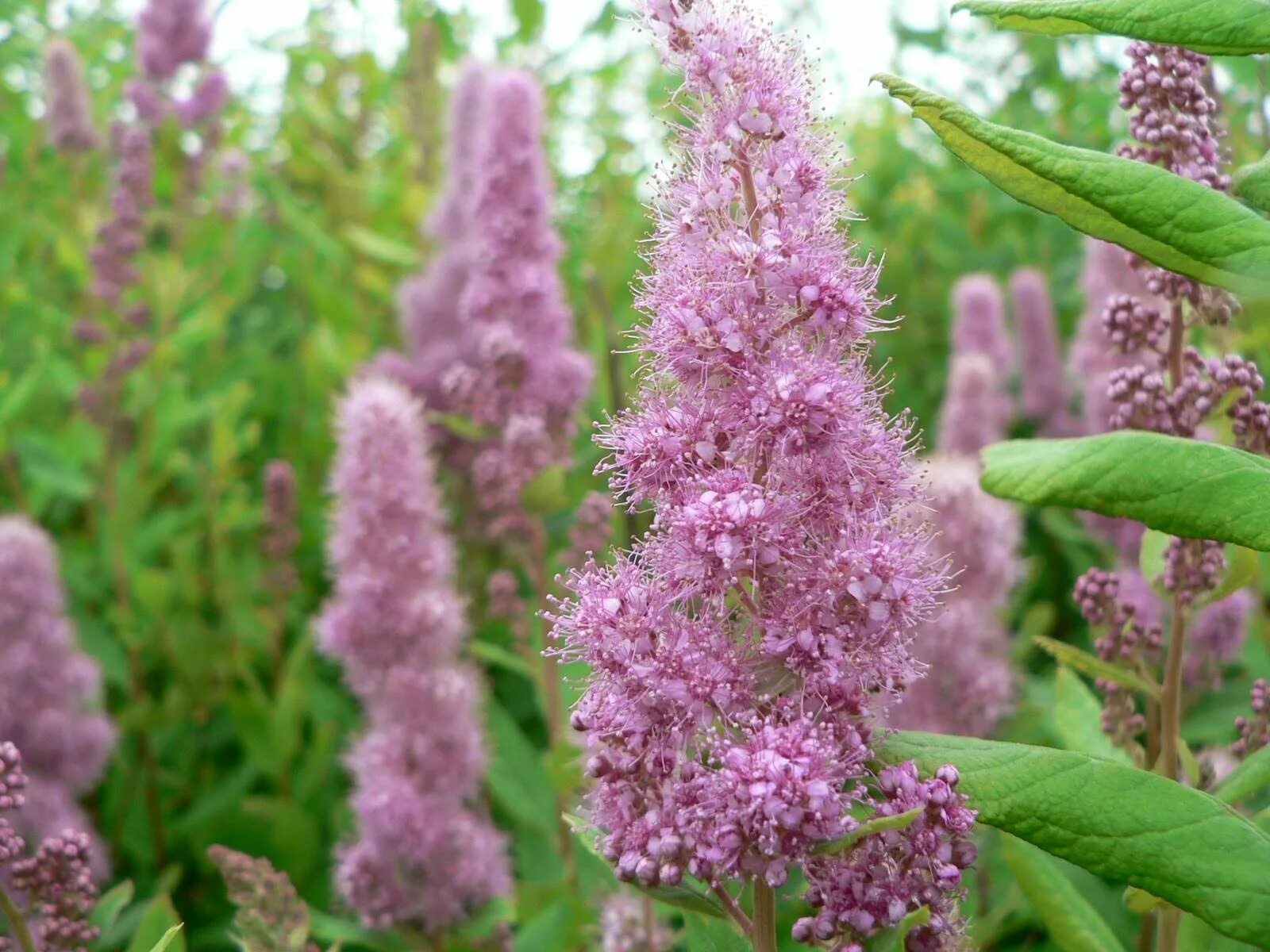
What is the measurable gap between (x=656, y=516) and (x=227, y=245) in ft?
9.44

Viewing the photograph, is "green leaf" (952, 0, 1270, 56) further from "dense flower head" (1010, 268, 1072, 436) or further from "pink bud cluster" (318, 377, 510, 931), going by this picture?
"dense flower head" (1010, 268, 1072, 436)

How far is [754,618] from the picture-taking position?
1082 mm

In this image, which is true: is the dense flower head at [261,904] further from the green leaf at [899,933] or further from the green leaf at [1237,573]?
the green leaf at [1237,573]

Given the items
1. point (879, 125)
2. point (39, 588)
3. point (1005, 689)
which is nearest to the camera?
point (1005, 689)

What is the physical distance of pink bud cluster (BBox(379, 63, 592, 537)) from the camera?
238 centimetres

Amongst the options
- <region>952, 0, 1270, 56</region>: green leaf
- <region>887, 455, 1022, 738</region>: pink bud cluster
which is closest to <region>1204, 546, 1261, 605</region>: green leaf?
<region>952, 0, 1270, 56</region>: green leaf

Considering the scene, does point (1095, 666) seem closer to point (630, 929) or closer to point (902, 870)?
point (902, 870)

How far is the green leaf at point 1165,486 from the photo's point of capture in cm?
102

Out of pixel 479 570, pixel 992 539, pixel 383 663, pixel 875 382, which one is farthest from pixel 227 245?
pixel 875 382

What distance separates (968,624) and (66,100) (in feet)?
8.18

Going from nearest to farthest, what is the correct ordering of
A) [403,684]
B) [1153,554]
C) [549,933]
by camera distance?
1. [1153,554]
2. [549,933]
3. [403,684]

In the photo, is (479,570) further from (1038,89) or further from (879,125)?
(879,125)

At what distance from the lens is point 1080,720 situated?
5.31 ft

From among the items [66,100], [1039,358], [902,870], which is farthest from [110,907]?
[1039,358]
